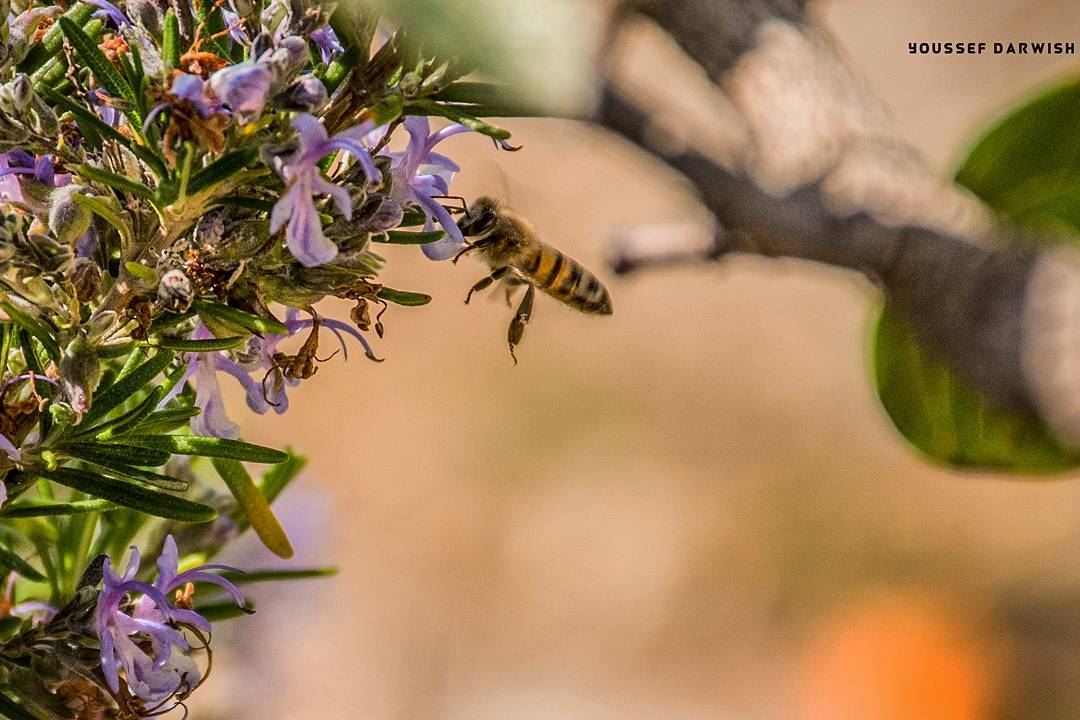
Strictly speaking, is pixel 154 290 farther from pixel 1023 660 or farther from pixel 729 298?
pixel 729 298

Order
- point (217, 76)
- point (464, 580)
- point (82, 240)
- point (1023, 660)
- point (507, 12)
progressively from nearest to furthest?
1. point (507, 12)
2. point (217, 76)
3. point (82, 240)
4. point (1023, 660)
5. point (464, 580)

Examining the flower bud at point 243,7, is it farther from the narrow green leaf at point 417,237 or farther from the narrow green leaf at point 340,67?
the narrow green leaf at point 417,237

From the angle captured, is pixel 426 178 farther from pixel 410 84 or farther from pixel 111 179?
pixel 111 179

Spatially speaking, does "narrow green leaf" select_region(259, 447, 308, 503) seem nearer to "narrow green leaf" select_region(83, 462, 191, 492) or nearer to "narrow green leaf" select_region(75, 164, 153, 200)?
"narrow green leaf" select_region(83, 462, 191, 492)

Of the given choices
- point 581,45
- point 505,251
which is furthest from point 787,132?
point 581,45

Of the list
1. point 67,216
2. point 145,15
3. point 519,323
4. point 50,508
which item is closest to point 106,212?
point 67,216

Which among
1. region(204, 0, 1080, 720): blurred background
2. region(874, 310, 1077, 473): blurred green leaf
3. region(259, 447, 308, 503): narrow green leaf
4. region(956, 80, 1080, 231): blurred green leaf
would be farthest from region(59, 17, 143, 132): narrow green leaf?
region(204, 0, 1080, 720): blurred background

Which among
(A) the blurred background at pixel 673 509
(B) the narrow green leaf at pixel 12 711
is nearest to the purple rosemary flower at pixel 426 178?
(B) the narrow green leaf at pixel 12 711

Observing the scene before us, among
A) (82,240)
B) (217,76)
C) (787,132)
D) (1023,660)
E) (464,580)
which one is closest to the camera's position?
(217,76)
